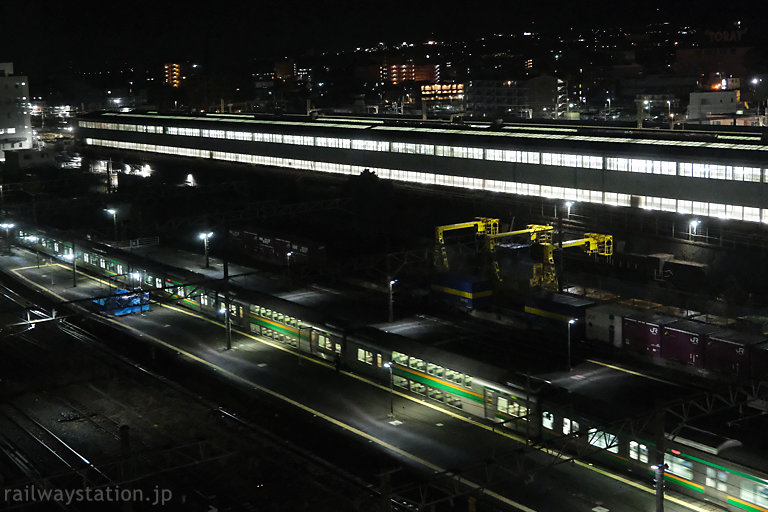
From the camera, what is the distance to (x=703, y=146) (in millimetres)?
35656

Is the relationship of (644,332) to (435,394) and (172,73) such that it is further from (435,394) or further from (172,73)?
(172,73)

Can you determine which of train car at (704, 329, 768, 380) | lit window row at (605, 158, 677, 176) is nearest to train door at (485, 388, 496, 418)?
train car at (704, 329, 768, 380)

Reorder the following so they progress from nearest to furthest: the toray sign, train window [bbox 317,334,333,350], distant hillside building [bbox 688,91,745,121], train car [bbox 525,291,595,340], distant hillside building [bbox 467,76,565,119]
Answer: train window [bbox 317,334,333,350]
train car [bbox 525,291,595,340]
distant hillside building [bbox 688,91,745,121]
distant hillside building [bbox 467,76,565,119]
the toray sign

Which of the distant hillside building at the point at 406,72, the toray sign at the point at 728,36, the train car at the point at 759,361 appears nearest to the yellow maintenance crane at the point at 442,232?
the train car at the point at 759,361

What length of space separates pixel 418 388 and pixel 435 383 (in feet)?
2.47

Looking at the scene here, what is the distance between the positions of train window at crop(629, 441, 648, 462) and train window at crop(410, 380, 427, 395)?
619cm

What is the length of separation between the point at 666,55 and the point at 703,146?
104m

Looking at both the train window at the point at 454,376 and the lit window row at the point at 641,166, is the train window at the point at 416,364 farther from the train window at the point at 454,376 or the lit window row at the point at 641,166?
the lit window row at the point at 641,166

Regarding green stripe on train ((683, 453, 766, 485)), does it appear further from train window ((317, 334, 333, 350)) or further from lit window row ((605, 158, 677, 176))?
lit window row ((605, 158, 677, 176))

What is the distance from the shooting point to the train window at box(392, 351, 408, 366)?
22422 mm

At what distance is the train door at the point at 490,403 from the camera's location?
20.1m

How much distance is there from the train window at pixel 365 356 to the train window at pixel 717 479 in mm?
9951

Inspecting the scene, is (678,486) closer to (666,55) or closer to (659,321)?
(659,321)

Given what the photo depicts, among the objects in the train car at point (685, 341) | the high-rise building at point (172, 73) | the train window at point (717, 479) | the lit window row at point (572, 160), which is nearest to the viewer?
the train window at point (717, 479)
